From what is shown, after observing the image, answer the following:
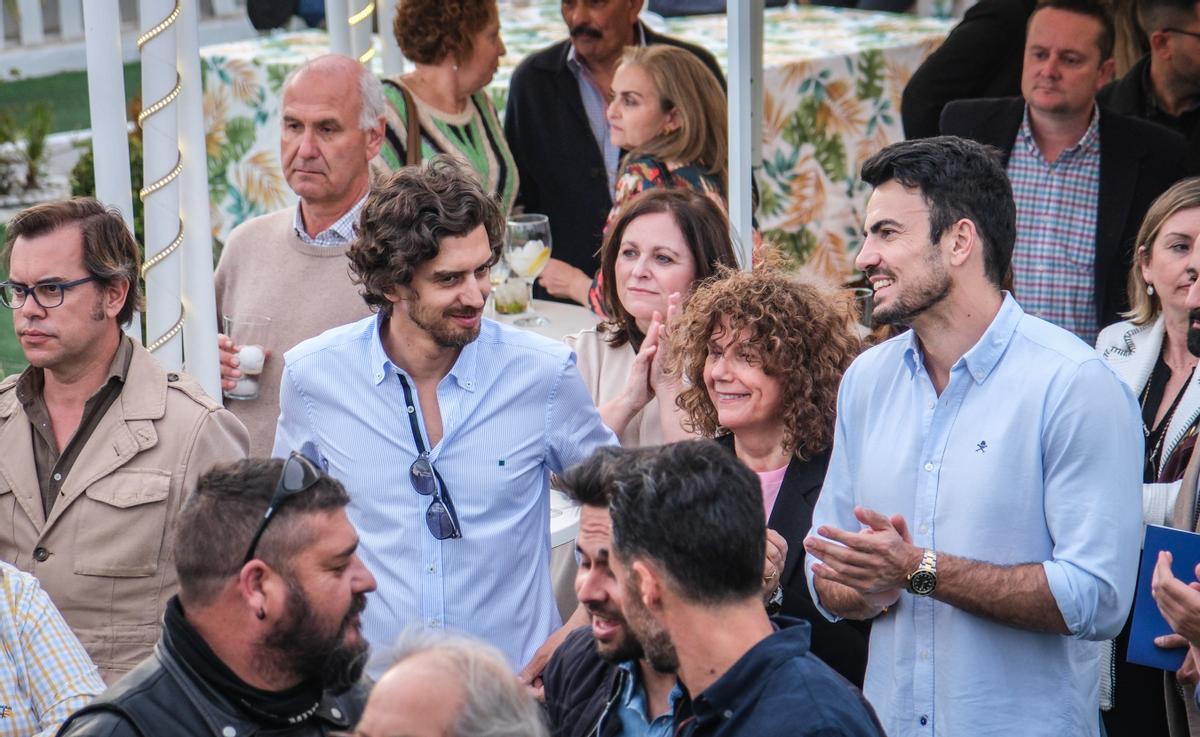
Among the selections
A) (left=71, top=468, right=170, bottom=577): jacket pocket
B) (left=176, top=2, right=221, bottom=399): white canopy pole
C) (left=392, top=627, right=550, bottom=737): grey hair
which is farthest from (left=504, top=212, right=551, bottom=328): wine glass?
(left=392, top=627, right=550, bottom=737): grey hair

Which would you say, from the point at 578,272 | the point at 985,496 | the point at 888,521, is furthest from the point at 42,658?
the point at 578,272

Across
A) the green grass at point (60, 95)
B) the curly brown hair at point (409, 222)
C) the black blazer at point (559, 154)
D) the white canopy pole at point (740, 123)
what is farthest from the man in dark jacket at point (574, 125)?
the green grass at point (60, 95)

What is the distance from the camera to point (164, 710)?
7.61ft

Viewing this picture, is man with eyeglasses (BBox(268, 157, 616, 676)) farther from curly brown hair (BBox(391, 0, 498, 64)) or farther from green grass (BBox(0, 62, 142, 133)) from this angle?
green grass (BBox(0, 62, 142, 133))

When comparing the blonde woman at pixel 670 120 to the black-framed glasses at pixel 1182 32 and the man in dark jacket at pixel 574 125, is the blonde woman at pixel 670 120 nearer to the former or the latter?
the man in dark jacket at pixel 574 125

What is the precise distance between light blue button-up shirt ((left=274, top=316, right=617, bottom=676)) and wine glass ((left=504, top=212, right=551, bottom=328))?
174 centimetres

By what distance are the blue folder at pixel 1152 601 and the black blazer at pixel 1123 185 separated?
5.46 feet

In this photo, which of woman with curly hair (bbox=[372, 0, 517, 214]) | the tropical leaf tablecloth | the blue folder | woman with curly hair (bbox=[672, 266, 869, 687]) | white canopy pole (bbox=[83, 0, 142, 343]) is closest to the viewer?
the blue folder

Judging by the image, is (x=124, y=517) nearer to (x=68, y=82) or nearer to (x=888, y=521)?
(x=888, y=521)

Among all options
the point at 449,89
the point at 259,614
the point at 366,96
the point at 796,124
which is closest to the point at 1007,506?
the point at 259,614

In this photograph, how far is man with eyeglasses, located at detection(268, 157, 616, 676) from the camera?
3252 millimetres

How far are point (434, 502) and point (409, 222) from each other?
0.61m

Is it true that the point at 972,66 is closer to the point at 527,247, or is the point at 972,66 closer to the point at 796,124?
the point at 796,124

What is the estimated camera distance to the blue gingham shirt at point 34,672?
2.77 m
